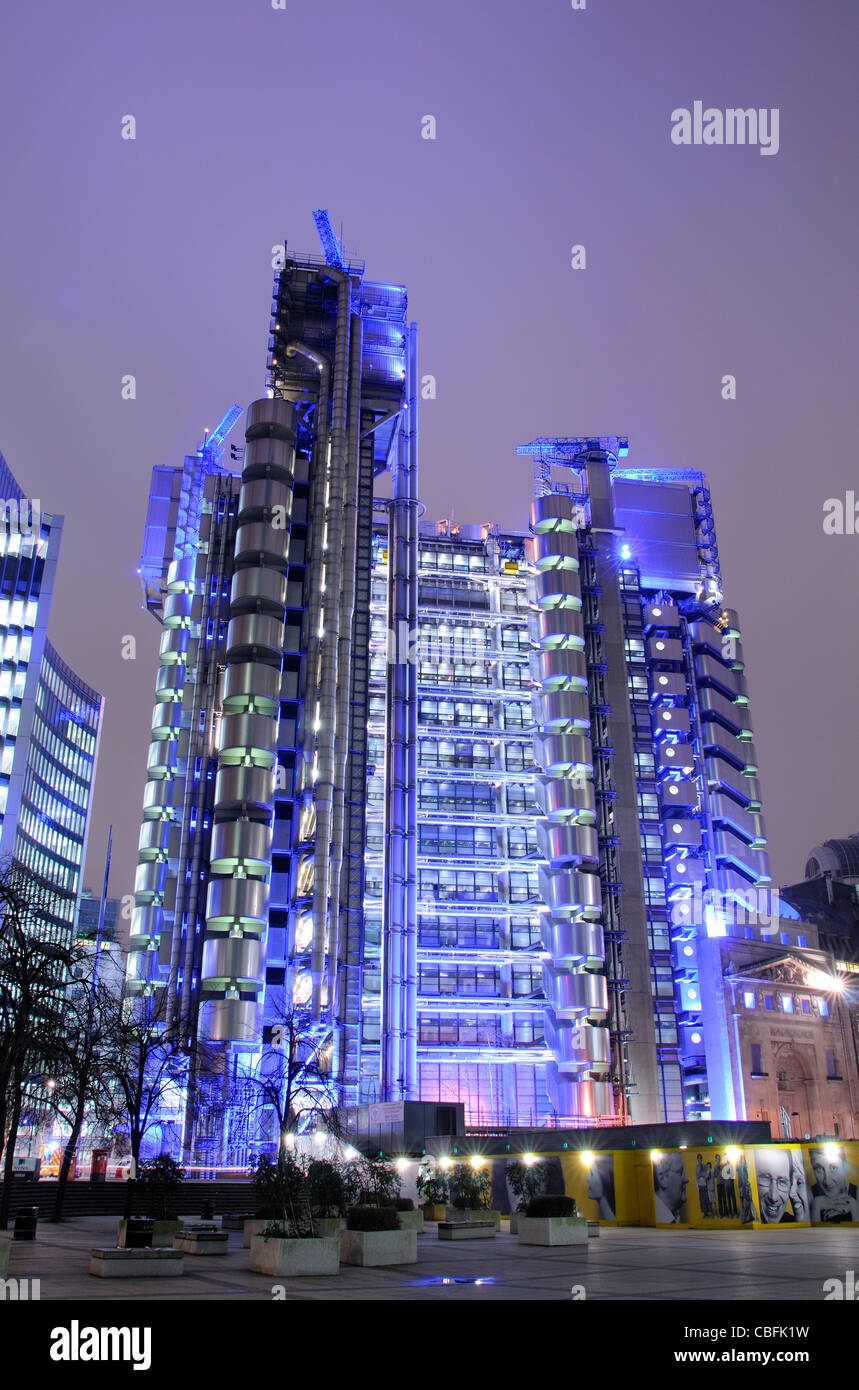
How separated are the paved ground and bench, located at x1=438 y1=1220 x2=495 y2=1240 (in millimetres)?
1172

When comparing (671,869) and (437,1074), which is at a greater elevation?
(671,869)

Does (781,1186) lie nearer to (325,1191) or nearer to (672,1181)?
(672,1181)

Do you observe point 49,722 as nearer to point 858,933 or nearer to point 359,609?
point 359,609

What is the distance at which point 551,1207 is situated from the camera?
3388cm

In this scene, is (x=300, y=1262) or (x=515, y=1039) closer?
(x=300, y=1262)

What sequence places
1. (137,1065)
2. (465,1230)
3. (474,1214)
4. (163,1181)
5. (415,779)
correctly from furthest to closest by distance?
(415,779), (137,1065), (474,1214), (465,1230), (163,1181)

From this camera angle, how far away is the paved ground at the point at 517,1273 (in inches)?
782

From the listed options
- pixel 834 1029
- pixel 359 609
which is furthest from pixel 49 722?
pixel 834 1029

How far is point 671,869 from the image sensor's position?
10081 cm

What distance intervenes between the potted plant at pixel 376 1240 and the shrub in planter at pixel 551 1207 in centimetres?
725

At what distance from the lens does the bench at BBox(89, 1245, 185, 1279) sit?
23.5 metres

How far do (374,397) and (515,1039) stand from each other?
5598cm

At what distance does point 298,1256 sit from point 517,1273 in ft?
15.7

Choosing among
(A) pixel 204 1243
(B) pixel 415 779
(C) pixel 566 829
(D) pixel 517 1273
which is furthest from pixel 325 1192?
(C) pixel 566 829
